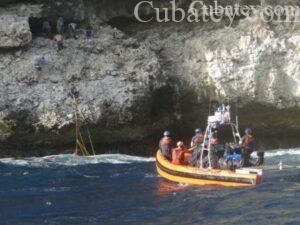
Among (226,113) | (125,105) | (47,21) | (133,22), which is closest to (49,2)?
(47,21)

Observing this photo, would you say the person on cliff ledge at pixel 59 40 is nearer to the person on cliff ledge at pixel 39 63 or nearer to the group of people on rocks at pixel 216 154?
the person on cliff ledge at pixel 39 63

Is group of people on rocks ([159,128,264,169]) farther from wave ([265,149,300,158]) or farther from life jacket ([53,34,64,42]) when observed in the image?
life jacket ([53,34,64,42])

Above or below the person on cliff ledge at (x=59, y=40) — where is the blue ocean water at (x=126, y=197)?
below

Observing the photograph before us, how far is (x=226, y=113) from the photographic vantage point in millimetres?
21750

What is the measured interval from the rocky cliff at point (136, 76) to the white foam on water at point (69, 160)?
785 millimetres

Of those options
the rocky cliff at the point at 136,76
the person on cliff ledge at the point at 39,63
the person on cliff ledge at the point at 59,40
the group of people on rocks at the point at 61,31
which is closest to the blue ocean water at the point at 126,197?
the rocky cliff at the point at 136,76

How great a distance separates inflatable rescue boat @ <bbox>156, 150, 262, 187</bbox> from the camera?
19.8 metres

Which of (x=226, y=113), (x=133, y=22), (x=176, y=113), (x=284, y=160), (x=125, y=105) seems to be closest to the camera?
(x=226, y=113)

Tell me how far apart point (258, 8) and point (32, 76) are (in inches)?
442

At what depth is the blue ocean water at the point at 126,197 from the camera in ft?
54.0

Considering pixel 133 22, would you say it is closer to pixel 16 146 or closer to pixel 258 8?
pixel 258 8

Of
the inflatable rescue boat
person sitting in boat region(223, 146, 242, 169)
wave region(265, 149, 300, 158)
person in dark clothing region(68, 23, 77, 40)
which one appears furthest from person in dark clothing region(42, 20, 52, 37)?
person sitting in boat region(223, 146, 242, 169)

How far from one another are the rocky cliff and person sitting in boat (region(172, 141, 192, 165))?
18.6 ft

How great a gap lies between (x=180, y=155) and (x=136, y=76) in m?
7.11
